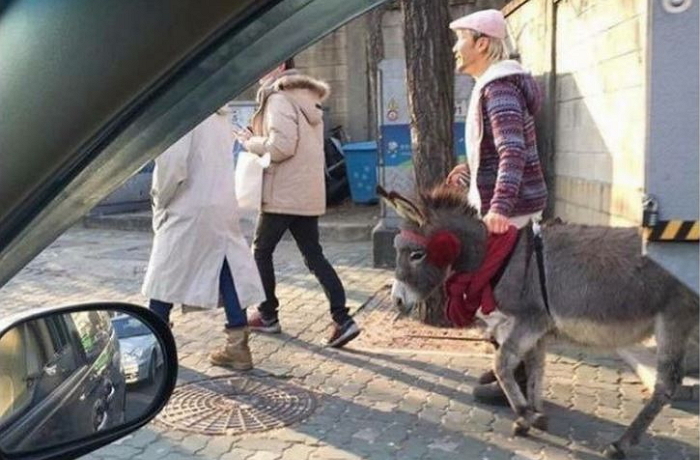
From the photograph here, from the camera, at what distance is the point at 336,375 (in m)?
5.39

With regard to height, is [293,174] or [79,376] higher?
[293,174]

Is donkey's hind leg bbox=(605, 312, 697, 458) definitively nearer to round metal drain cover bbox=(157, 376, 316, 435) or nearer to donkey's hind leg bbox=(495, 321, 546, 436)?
donkey's hind leg bbox=(495, 321, 546, 436)

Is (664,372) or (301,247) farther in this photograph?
(301,247)

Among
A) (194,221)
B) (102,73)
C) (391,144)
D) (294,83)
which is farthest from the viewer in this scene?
(391,144)

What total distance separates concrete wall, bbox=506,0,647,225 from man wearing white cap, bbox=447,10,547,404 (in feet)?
2.04

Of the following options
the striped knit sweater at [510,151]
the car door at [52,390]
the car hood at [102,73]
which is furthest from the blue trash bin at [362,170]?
Answer: the car hood at [102,73]

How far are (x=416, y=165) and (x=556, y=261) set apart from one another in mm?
2588

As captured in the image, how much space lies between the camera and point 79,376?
202 centimetres

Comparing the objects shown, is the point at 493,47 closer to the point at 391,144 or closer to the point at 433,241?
the point at 433,241

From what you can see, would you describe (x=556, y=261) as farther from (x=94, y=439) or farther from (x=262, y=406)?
(x=94, y=439)

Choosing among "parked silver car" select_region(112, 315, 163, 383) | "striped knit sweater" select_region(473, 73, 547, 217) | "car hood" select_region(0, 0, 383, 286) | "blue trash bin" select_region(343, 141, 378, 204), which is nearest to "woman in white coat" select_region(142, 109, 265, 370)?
"striped knit sweater" select_region(473, 73, 547, 217)

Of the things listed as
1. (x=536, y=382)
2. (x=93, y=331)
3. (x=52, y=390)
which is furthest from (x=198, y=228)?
(x=52, y=390)

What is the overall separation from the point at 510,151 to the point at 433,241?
23.5 inches

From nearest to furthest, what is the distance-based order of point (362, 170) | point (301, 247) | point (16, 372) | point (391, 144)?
point (16, 372), point (301, 247), point (391, 144), point (362, 170)
